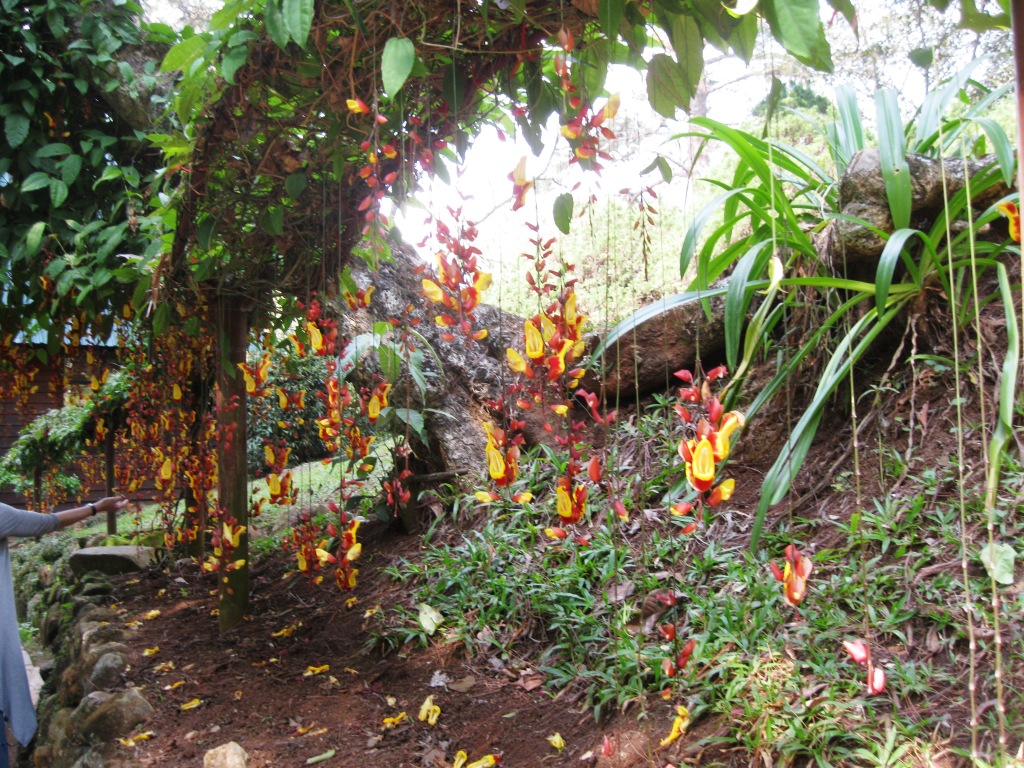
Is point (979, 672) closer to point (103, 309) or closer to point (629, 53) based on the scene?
point (629, 53)

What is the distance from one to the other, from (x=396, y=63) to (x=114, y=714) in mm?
2223

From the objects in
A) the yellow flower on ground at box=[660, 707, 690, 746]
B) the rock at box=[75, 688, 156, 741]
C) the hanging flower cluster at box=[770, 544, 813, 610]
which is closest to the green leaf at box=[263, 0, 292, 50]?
the hanging flower cluster at box=[770, 544, 813, 610]

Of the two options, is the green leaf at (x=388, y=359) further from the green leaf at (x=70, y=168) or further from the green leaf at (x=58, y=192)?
the green leaf at (x=70, y=168)

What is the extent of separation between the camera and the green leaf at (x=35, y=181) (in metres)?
3.26

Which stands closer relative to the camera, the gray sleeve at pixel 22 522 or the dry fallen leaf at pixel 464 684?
the dry fallen leaf at pixel 464 684

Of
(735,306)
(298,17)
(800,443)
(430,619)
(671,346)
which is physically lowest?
(430,619)

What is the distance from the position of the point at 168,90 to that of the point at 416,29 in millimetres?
→ 2279

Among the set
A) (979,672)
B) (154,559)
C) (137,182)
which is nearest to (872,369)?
(979,672)

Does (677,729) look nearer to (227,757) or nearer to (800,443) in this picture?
(800,443)

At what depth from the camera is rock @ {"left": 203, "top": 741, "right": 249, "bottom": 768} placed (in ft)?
6.85

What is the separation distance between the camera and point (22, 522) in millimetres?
2559

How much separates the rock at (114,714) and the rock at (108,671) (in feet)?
0.53

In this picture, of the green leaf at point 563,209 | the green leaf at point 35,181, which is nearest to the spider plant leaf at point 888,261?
the green leaf at point 563,209

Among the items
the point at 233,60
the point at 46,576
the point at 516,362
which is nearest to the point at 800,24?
the point at 516,362
